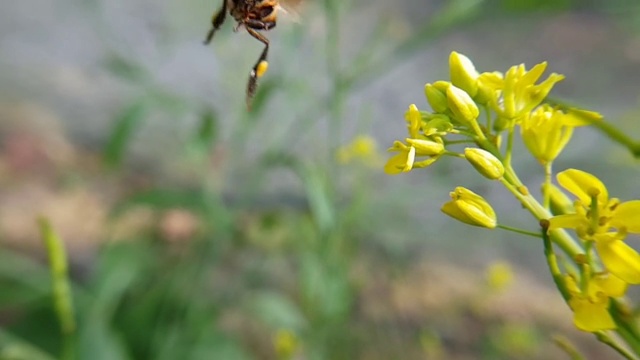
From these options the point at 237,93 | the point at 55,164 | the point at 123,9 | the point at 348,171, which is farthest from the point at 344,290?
the point at 123,9

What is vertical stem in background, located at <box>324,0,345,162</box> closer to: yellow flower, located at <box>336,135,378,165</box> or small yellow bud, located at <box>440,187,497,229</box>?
yellow flower, located at <box>336,135,378,165</box>

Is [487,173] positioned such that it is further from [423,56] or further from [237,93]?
[423,56]

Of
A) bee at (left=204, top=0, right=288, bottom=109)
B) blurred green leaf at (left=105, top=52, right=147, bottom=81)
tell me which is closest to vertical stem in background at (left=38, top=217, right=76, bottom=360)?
bee at (left=204, top=0, right=288, bottom=109)

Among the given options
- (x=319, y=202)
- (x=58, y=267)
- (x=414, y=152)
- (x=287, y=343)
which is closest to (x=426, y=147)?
(x=414, y=152)

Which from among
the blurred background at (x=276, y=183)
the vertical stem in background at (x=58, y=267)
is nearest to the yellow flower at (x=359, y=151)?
the blurred background at (x=276, y=183)

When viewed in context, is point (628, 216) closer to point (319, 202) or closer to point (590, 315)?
point (590, 315)
